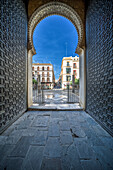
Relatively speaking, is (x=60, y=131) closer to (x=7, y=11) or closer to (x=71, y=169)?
(x=71, y=169)

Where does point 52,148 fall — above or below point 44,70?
below

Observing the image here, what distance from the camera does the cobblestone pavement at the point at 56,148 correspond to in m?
1.02

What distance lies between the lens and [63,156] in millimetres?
1148

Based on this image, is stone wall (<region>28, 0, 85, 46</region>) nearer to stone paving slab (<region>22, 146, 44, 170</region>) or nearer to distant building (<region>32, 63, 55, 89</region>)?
stone paving slab (<region>22, 146, 44, 170</region>)

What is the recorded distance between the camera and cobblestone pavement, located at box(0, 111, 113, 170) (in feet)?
3.35

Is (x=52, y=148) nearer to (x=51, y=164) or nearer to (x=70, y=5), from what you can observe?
(x=51, y=164)

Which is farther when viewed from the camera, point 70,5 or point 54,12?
point 54,12

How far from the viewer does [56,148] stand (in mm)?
1297

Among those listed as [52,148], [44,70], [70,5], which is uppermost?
[44,70]

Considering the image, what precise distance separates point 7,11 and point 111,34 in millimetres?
2893

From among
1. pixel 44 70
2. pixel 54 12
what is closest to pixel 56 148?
pixel 54 12

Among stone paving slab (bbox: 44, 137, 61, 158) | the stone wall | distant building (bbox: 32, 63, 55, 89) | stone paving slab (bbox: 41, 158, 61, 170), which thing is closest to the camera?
stone paving slab (bbox: 41, 158, 61, 170)

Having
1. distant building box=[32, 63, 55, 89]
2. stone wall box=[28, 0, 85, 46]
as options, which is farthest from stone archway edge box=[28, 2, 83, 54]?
distant building box=[32, 63, 55, 89]

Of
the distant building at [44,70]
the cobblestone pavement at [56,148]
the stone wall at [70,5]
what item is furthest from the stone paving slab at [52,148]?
the distant building at [44,70]
